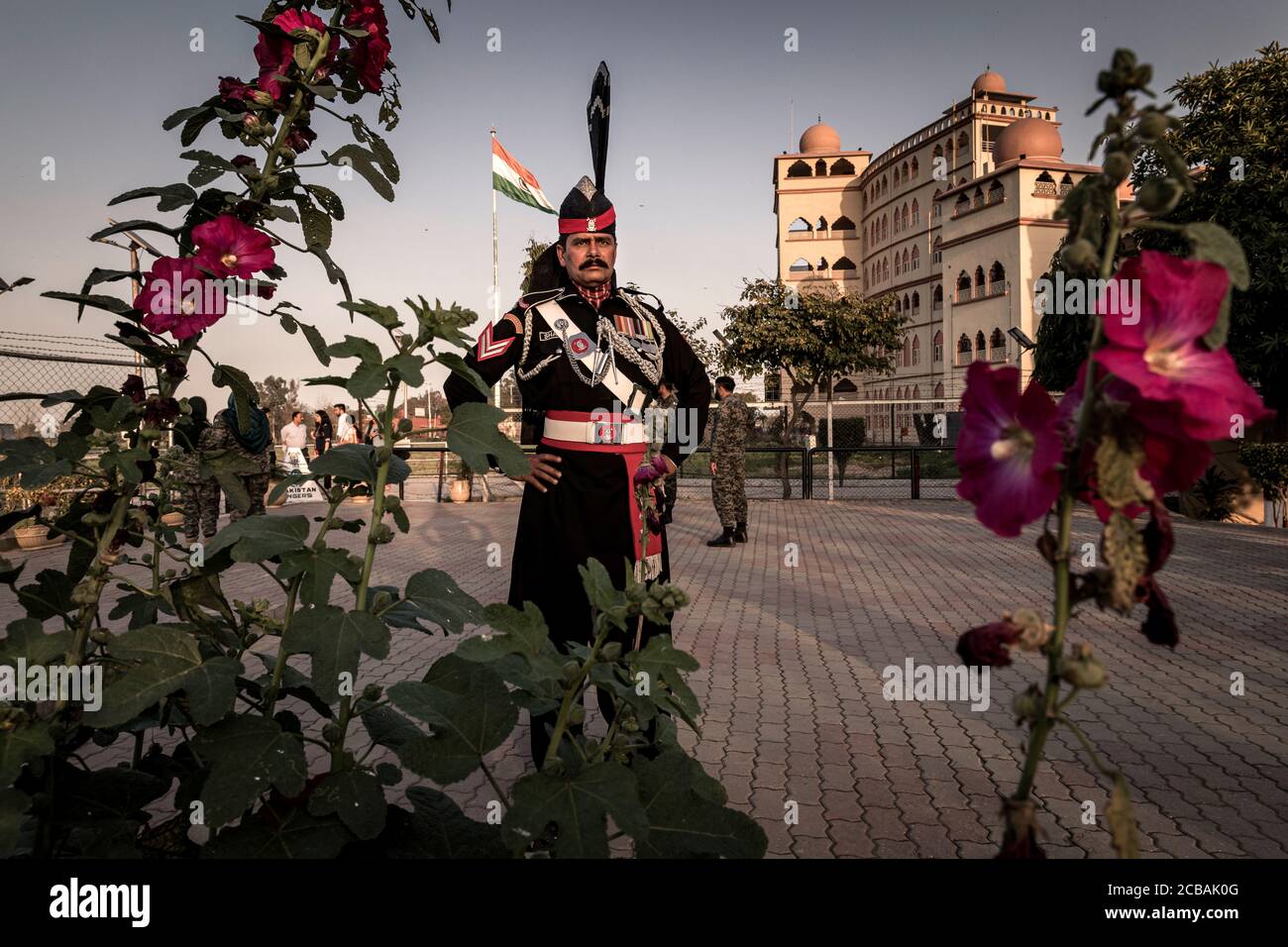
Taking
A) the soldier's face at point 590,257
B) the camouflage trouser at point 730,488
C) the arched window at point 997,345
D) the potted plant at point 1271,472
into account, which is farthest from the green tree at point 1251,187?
the arched window at point 997,345

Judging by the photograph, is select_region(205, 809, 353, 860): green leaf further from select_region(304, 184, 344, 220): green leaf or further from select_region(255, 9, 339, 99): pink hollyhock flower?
select_region(255, 9, 339, 99): pink hollyhock flower

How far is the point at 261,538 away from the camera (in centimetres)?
134

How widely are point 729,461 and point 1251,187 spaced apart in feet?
32.6

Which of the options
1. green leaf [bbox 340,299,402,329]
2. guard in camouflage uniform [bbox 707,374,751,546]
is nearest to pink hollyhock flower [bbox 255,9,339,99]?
green leaf [bbox 340,299,402,329]

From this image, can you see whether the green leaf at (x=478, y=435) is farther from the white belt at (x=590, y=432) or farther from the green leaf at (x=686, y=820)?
the white belt at (x=590, y=432)

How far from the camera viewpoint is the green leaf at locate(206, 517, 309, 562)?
1319 millimetres

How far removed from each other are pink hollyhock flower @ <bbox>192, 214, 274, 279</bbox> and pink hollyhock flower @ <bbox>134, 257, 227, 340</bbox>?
0.09 ft

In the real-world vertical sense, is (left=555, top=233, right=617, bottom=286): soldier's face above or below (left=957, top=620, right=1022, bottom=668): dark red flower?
above

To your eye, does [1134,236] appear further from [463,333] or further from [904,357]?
[904,357]

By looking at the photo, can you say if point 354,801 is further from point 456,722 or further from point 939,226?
point 939,226

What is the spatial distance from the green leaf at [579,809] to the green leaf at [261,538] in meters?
0.53

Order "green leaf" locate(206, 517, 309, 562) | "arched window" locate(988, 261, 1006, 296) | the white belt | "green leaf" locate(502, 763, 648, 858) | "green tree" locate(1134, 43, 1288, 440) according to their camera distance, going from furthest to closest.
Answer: "arched window" locate(988, 261, 1006, 296) < "green tree" locate(1134, 43, 1288, 440) < the white belt < "green leaf" locate(206, 517, 309, 562) < "green leaf" locate(502, 763, 648, 858)
